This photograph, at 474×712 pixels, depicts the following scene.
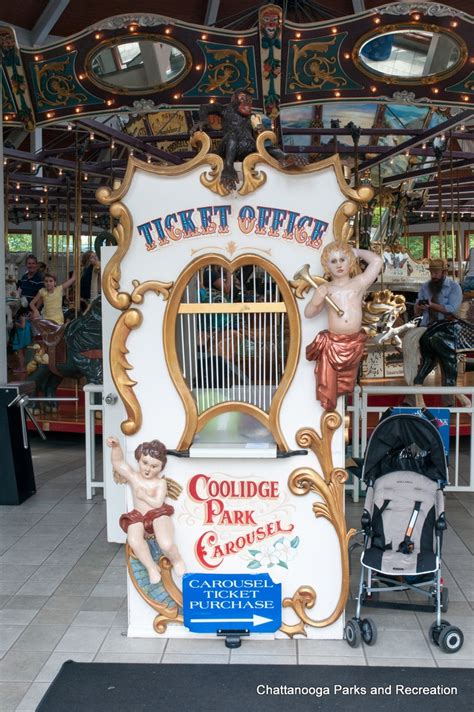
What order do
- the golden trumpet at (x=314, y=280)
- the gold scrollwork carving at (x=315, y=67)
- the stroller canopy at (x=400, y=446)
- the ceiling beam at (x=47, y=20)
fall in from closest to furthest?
the golden trumpet at (x=314, y=280)
the stroller canopy at (x=400, y=446)
the gold scrollwork carving at (x=315, y=67)
the ceiling beam at (x=47, y=20)

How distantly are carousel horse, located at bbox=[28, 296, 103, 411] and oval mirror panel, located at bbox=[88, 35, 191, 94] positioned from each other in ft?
6.93

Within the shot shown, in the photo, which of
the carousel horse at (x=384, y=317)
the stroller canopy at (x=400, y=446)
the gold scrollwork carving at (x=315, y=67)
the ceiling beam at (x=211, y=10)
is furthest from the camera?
the ceiling beam at (x=211, y=10)

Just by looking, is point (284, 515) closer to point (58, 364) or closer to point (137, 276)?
point (137, 276)

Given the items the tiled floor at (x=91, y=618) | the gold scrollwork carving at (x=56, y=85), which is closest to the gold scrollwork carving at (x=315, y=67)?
the gold scrollwork carving at (x=56, y=85)

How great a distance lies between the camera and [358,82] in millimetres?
6707

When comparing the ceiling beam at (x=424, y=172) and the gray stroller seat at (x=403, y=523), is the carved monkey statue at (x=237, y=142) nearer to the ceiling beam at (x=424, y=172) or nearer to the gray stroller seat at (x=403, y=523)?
the gray stroller seat at (x=403, y=523)

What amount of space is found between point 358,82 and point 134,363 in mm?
4090

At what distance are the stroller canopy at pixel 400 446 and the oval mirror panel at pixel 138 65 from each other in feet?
12.8

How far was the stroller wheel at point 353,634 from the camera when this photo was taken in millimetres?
3576

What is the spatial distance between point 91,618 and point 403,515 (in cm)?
162

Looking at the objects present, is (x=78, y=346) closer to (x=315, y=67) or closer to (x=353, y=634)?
(x=315, y=67)

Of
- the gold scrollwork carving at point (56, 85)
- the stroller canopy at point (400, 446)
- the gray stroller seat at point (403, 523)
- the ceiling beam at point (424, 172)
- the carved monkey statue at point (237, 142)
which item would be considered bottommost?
the gray stroller seat at point (403, 523)

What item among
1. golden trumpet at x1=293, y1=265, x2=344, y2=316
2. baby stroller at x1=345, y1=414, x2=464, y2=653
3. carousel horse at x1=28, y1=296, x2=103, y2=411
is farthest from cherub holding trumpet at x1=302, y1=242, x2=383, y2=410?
carousel horse at x1=28, y1=296, x2=103, y2=411

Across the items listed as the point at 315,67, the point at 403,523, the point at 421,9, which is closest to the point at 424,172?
the point at 315,67
